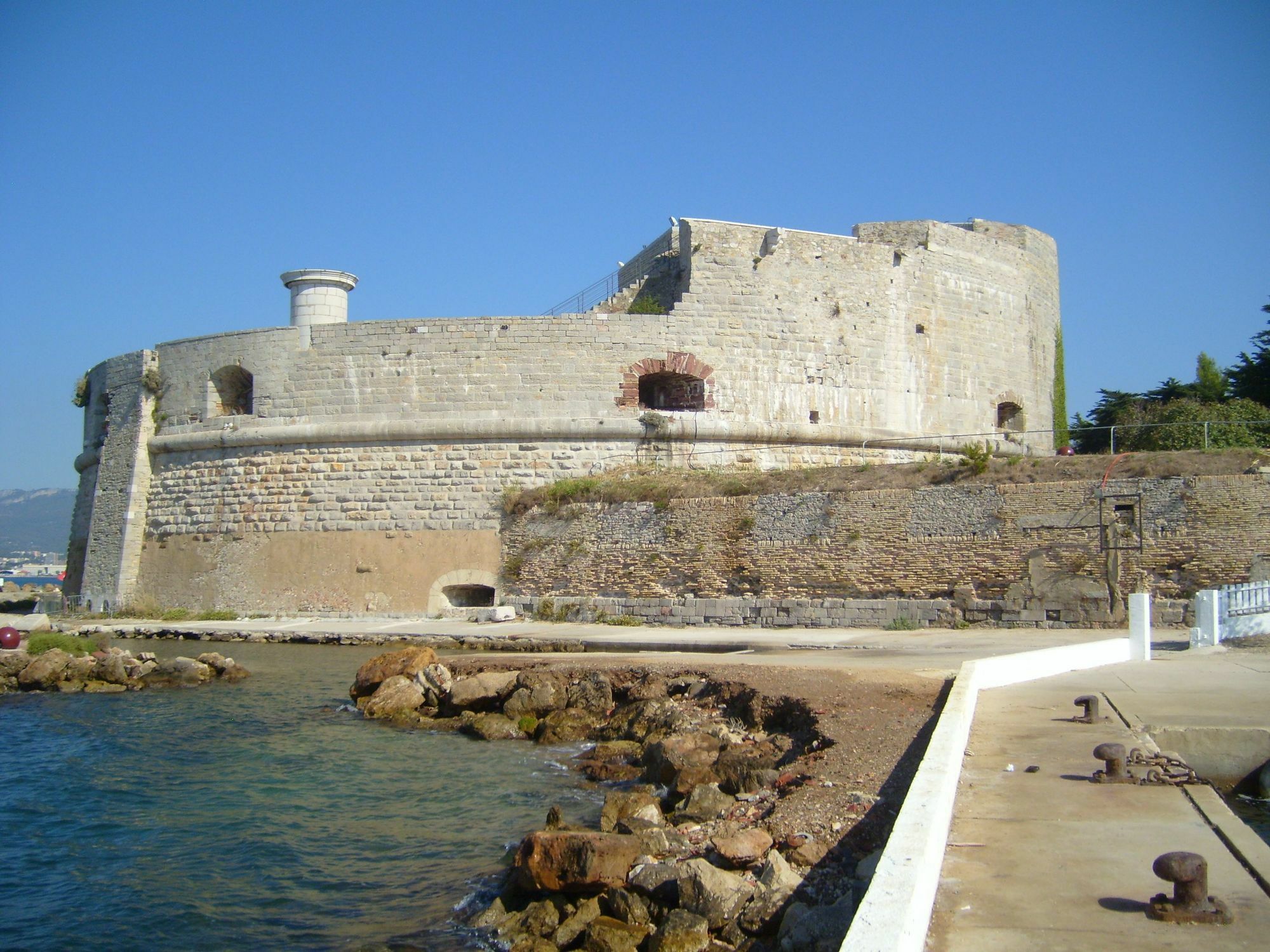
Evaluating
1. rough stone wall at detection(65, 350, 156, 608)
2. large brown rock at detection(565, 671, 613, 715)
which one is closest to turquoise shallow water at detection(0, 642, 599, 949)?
large brown rock at detection(565, 671, 613, 715)

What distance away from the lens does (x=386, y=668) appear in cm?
1096

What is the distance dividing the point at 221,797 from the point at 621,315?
36.7 feet

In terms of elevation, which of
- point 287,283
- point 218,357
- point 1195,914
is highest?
point 287,283

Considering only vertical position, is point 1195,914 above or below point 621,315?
below

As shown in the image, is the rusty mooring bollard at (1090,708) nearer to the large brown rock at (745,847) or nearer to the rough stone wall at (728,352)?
the large brown rock at (745,847)

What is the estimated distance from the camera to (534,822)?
681 centimetres

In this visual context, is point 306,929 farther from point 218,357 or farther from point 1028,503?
point 218,357

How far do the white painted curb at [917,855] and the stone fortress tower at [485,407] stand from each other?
1162 cm

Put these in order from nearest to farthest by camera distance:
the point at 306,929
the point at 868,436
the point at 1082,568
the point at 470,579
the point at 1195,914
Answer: the point at 1195,914, the point at 306,929, the point at 1082,568, the point at 470,579, the point at 868,436

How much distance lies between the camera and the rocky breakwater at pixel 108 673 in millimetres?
12219

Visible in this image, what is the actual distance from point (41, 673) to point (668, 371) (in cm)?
992

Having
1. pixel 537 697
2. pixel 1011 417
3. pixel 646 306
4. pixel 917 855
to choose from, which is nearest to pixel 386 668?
pixel 537 697

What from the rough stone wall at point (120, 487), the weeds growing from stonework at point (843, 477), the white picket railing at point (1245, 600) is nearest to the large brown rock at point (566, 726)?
the weeds growing from stonework at point (843, 477)

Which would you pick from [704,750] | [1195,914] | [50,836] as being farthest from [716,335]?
[1195,914]
